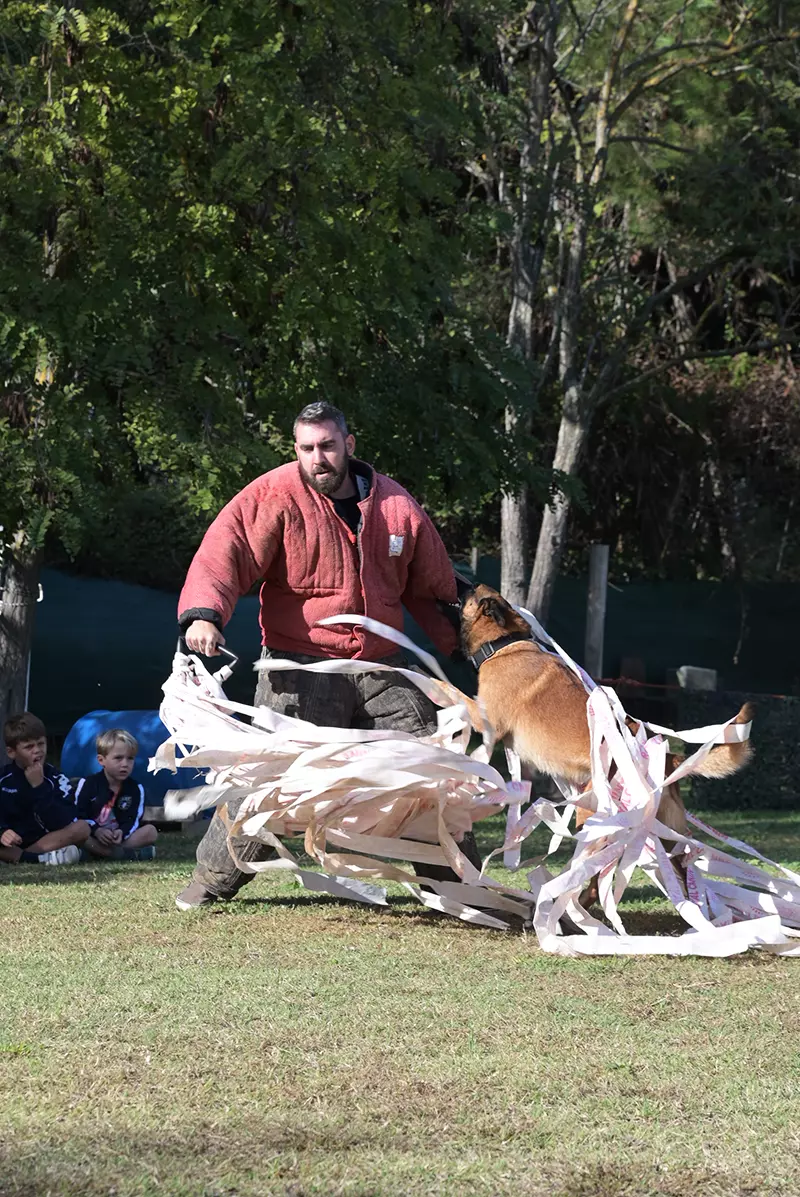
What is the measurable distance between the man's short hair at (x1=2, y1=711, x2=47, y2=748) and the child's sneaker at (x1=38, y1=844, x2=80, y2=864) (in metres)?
0.61

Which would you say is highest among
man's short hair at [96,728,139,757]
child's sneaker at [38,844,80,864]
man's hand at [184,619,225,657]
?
man's hand at [184,619,225,657]

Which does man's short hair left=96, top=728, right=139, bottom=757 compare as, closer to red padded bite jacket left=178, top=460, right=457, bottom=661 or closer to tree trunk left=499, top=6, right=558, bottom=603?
red padded bite jacket left=178, top=460, right=457, bottom=661

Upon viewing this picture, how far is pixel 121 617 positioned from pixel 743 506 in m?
9.66

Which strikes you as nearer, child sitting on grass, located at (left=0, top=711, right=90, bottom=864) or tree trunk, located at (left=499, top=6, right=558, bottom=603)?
child sitting on grass, located at (left=0, top=711, right=90, bottom=864)

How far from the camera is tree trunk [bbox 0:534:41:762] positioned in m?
10.3

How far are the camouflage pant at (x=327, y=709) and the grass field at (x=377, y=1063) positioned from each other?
22 cm

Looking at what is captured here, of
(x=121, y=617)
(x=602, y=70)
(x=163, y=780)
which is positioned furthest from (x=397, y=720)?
(x=602, y=70)

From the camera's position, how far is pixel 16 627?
1038 centimetres

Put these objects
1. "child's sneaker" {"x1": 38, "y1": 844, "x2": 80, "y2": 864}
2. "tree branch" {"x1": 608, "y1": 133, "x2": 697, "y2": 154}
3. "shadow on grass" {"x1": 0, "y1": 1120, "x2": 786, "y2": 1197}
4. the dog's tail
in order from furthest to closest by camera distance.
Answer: "tree branch" {"x1": 608, "y1": 133, "x2": 697, "y2": 154}
"child's sneaker" {"x1": 38, "y1": 844, "x2": 80, "y2": 864}
the dog's tail
"shadow on grass" {"x1": 0, "y1": 1120, "x2": 786, "y2": 1197}

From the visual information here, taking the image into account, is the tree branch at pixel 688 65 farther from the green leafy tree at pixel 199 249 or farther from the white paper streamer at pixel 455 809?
the white paper streamer at pixel 455 809

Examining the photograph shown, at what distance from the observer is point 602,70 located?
1672 cm

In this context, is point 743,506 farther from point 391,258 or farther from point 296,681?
point 296,681

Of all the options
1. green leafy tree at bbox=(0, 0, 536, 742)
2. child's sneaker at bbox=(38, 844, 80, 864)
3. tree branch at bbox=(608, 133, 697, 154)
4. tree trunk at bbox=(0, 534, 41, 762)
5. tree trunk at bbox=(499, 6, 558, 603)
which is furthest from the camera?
tree branch at bbox=(608, 133, 697, 154)

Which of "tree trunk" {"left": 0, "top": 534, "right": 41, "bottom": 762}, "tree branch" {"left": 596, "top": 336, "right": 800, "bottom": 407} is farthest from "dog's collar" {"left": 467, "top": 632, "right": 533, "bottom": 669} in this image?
"tree branch" {"left": 596, "top": 336, "right": 800, "bottom": 407}
